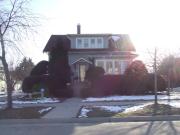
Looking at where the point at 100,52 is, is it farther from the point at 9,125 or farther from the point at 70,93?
the point at 9,125

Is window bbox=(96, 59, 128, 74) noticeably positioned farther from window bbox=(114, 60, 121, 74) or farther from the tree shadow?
the tree shadow

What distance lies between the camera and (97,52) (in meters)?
47.2

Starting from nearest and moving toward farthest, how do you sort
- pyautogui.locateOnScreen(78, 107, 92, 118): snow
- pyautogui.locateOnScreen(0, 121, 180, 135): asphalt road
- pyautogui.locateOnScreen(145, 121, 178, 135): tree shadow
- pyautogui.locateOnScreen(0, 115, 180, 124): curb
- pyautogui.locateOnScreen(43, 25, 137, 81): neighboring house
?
1. pyautogui.locateOnScreen(145, 121, 178, 135): tree shadow
2. pyautogui.locateOnScreen(0, 121, 180, 135): asphalt road
3. pyautogui.locateOnScreen(0, 115, 180, 124): curb
4. pyautogui.locateOnScreen(78, 107, 92, 118): snow
5. pyautogui.locateOnScreen(43, 25, 137, 81): neighboring house

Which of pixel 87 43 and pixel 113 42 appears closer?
pixel 87 43

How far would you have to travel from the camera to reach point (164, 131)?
48.1 feet

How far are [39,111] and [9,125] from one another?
428 cm

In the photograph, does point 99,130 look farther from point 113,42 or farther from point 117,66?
point 113,42

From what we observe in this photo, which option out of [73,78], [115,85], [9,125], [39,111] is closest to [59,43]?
[73,78]

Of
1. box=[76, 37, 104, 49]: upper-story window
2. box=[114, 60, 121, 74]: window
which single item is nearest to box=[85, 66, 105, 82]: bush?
box=[114, 60, 121, 74]: window

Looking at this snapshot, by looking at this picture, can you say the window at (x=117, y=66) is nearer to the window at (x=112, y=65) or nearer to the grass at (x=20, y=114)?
the window at (x=112, y=65)

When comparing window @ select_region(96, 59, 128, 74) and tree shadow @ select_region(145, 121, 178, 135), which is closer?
tree shadow @ select_region(145, 121, 178, 135)

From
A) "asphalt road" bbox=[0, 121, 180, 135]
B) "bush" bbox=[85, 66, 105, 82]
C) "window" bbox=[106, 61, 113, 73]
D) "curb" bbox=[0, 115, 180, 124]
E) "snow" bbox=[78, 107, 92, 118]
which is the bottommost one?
"asphalt road" bbox=[0, 121, 180, 135]

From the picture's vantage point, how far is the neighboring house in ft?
152

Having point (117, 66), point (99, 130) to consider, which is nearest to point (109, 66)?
point (117, 66)
